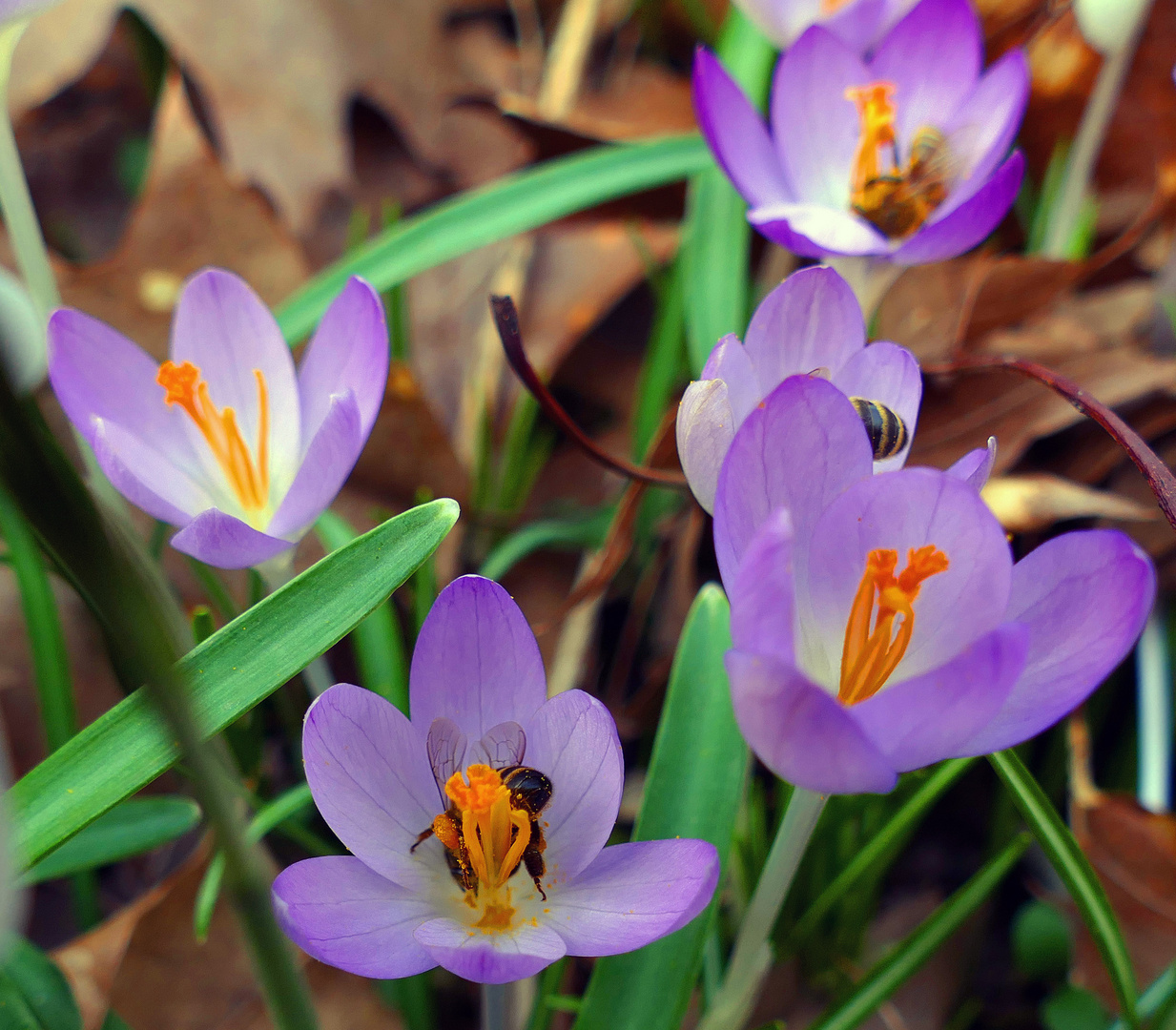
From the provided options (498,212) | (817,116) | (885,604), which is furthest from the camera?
(498,212)

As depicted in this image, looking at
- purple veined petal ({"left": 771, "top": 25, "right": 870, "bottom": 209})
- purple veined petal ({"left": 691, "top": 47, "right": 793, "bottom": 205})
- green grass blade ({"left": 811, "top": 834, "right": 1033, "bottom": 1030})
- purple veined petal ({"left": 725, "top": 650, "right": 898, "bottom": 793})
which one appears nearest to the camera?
purple veined petal ({"left": 725, "top": 650, "right": 898, "bottom": 793})

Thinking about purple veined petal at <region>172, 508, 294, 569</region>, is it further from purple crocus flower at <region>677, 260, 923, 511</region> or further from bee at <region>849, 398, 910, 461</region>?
bee at <region>849, 398, 910, 461</region>

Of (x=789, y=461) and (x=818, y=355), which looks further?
(x=818, y=355)

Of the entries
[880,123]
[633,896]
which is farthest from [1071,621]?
[880,123]

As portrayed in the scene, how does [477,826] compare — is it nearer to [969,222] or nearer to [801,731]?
[801,731]

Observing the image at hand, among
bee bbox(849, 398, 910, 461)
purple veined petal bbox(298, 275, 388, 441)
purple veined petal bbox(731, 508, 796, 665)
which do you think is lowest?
bee bbox(849, 398, 910, 461)

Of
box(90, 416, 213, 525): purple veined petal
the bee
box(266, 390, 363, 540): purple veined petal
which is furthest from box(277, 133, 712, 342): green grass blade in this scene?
the bee
